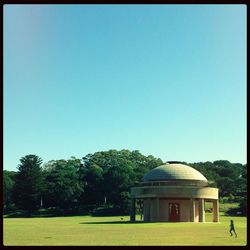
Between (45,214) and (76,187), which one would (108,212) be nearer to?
(76,187)

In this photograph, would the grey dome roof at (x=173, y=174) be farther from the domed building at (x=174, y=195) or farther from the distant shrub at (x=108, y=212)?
the distant shrub at (x=108, y=212)

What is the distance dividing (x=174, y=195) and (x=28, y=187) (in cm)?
4956

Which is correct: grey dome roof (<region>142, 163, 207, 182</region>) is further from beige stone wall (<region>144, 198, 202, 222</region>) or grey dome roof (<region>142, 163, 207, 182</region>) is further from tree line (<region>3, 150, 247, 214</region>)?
tree line (<region>3, 150, 247, 214</region>)

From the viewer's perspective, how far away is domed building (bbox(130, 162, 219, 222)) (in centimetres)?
6144

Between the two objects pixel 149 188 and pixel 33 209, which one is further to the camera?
pixel 33 209

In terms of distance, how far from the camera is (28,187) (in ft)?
332

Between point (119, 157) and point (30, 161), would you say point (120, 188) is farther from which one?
point (119, 157)

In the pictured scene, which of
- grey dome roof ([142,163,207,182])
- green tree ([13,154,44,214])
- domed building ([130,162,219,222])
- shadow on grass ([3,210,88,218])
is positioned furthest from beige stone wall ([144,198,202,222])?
green tree ([13,154,44,214])

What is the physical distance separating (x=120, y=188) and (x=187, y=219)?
116ft

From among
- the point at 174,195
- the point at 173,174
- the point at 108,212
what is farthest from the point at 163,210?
the point at 108,212

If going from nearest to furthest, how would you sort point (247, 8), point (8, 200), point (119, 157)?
point (247, 8)
point (8, 200)
point (119, 157)
